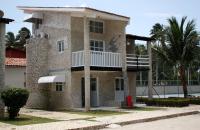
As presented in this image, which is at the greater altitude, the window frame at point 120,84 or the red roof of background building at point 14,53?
the red roof of background building at point 14,53

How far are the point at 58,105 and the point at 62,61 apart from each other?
3.48 metres

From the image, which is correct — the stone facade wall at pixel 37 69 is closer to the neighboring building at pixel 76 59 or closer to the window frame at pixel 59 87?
the neighboring building at pixel 76 59

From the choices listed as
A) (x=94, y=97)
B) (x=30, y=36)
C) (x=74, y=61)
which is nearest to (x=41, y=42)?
(x=30, y=36)

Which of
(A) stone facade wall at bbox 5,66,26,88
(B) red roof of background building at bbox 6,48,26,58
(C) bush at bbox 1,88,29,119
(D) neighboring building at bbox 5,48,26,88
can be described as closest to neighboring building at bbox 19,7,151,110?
(C) bush at bbox 1,88,29,119

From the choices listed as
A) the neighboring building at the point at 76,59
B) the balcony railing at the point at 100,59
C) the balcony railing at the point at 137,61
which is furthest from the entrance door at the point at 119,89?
the balcony railing at the point at 100,59

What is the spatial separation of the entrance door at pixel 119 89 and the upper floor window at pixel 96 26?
4.38m

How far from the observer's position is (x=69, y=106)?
84.7 ft

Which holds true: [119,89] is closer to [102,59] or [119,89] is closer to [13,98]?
[102,59]

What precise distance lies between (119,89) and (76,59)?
19.3 ft

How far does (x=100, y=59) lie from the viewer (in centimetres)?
2541

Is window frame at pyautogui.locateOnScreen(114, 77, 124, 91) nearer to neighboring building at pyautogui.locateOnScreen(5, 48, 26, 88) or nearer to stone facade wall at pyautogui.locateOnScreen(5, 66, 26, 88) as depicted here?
neighboring building at pyautogui.locateOnScreen(5, 48, 26, 88)

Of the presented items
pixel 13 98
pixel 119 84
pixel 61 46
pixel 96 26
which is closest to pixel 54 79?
pixel 61 46

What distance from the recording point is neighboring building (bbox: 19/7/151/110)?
84.0 ft

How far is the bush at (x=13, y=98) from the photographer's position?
706 inches
